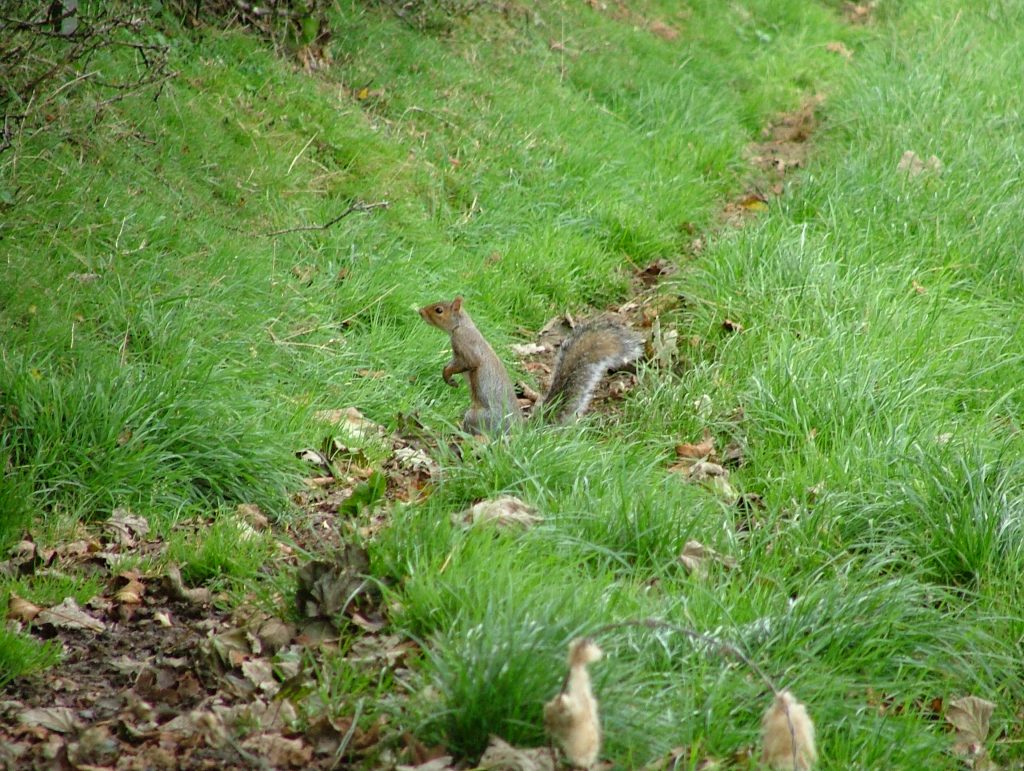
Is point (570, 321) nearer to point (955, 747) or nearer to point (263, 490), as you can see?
point (263, 490)

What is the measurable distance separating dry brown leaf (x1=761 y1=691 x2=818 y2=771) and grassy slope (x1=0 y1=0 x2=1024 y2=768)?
1.35ft

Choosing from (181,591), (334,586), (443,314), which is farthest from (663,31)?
(334,586)

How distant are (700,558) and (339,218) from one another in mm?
2722

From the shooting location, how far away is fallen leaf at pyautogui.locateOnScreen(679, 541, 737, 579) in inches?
132

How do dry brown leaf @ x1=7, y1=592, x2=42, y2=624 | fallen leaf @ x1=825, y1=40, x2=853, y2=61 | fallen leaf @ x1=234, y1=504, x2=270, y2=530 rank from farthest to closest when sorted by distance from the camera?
fallen leaf @ x1=825, y1=40, x2=853, y2=61 < fallen leaf @ x1=234, y1=504, x2=270, y2=530 < dry brown leaf @ x1=7, y1=592, x2=42, y2=624

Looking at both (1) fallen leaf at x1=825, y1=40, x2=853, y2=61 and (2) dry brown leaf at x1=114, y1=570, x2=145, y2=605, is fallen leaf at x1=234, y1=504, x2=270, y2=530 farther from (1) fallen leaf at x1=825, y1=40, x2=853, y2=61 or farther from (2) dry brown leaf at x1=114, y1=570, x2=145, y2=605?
(1) fallen leaf at x1=825, y1=40, x2=853, y2=61

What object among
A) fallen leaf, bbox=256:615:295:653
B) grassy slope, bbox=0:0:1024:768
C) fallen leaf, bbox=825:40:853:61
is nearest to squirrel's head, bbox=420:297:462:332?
grassy slope, bbox=0:0:1024:768

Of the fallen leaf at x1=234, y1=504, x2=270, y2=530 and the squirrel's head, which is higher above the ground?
the squirrel's head

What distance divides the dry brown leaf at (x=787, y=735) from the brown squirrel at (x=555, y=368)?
7.60ft

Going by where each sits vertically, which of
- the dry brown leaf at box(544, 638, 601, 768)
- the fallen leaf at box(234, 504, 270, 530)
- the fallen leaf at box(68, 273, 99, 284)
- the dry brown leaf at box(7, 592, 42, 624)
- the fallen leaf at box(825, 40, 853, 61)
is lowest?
the fallen leaf at box(234, 504, 270, 530)

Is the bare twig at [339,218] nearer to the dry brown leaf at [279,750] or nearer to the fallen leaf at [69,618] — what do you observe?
the fallen leaf at [69,618]

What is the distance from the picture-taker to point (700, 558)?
342 centimetres

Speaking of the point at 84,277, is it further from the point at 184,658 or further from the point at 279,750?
the point at 279,750

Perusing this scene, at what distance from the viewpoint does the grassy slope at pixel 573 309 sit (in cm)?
298
